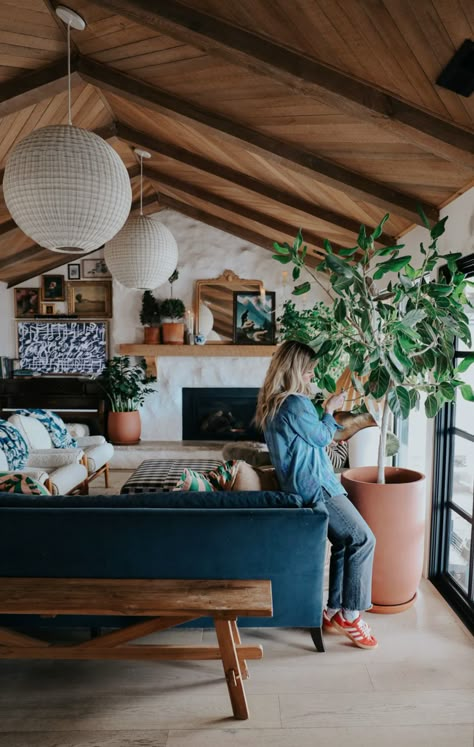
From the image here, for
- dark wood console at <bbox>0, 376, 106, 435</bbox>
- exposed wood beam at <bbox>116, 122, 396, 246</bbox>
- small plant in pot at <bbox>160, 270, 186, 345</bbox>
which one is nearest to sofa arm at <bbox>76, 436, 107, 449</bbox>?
dark wood console at <bbox>0, 376, 106, 435</bbox>

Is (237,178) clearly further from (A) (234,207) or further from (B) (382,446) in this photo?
(B) (382,446)

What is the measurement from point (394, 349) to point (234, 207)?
314 cm

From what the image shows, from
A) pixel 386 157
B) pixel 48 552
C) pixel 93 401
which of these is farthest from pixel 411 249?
pixel 93 401

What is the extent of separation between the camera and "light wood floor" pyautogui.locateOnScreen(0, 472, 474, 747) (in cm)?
177

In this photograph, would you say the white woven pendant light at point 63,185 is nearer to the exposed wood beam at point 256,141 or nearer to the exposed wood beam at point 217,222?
the exposed wood beam at point 256,141

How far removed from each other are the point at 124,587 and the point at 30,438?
8.87ft

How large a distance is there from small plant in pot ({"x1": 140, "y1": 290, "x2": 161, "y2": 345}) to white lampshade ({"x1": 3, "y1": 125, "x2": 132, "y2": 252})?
431 centimetres

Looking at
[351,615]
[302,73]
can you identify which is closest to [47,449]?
[351,615]

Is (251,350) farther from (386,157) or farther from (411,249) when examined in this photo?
(386,157)

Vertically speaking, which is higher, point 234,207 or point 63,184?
point 234,207

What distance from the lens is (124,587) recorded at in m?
1.93

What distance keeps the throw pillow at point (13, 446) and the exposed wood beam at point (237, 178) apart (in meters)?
2.50

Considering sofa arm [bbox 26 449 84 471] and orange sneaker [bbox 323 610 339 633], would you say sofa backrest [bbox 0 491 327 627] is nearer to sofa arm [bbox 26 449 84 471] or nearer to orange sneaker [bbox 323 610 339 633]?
orange sneaker [bbox 323 610 339 633]

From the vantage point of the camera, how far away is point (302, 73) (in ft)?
6.57
